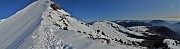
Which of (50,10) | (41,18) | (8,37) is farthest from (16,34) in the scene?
(50,10)

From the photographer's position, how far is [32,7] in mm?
71500

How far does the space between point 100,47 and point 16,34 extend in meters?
18.9

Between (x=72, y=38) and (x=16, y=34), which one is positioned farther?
(x=16, y=34)

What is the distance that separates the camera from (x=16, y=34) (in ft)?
169

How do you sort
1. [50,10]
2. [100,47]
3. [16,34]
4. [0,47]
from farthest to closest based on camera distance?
[50,10], [16,34], [0,47], [100,47]

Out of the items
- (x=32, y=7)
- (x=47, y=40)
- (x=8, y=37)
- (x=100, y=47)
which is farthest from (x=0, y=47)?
(x=32, y=7)

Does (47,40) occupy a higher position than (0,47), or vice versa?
(47,40)

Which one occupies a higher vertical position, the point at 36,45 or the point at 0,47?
the point at 36,45

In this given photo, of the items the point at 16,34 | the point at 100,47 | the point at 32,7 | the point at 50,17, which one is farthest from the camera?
the point at 32,7

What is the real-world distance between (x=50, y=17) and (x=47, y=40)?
16198 mm

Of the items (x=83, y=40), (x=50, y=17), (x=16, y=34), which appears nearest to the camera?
(x=83, y=40)

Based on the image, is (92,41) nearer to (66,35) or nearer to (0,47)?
(66,35)

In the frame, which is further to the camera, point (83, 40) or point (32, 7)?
point (32, 7)

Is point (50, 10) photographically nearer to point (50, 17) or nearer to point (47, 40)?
point (50, 17)
